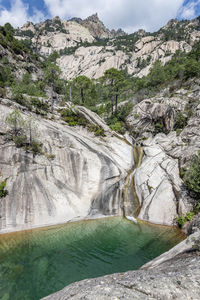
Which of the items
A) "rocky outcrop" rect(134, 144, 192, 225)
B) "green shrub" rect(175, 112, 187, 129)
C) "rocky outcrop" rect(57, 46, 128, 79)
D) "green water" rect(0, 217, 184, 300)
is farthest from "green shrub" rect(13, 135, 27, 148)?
"rocky outcrop" rect(57, 46, 128, 79)

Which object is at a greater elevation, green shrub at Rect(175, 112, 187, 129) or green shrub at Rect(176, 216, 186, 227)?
green shrub at Rect(175, 112, 187, 129)

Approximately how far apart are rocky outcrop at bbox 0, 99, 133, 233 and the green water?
1.67 meters

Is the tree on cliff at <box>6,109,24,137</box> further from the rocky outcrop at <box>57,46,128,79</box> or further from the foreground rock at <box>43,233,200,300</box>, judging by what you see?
the rocky outcrop at <box>57,46,128,79</box>

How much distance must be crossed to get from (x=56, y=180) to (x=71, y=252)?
943cm

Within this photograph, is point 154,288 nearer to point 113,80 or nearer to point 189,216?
point 189,216

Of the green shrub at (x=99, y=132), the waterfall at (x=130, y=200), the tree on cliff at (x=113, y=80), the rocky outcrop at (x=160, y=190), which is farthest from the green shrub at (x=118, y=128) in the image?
the waterfall at (x=130, y=200)

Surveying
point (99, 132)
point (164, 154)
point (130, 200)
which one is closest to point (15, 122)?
point (99, 132)

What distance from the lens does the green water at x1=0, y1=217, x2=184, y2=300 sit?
10.3m

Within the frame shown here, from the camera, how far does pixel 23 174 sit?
19578mm

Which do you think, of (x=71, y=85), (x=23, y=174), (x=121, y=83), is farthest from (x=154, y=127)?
(x=23, y=174)

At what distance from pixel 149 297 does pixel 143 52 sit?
155 meters

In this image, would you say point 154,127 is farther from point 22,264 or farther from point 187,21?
point 187,21

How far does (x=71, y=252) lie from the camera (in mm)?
13414

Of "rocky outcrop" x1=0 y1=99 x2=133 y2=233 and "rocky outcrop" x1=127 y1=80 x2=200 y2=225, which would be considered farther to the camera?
"rocky outcrop" x1=127 y1=80 x2=200 y2=225
